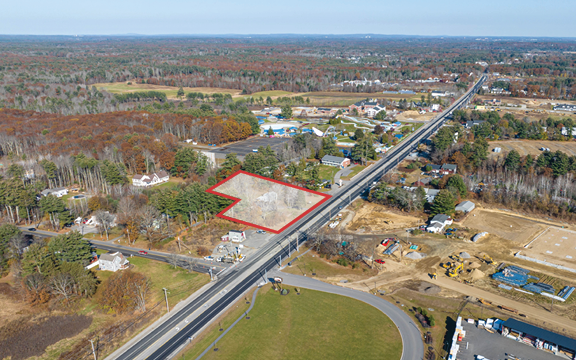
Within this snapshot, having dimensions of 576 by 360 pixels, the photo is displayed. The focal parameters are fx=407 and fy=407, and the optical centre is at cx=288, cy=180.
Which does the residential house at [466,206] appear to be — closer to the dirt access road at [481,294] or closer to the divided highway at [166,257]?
the dirt access road at [481,294]

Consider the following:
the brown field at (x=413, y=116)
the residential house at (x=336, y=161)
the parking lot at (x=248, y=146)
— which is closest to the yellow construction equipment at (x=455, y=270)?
the residential house at (x=336, y=161)

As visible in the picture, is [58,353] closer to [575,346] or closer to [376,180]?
[575,346]

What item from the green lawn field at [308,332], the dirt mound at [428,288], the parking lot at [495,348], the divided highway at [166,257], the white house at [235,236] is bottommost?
the green lawn field at [308,332]

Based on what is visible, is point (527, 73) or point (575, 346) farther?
point (527, 73)

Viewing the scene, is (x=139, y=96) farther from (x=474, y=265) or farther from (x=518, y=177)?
(x=474, y=265)

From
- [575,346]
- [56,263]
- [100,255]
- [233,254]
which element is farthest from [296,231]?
[575,346]

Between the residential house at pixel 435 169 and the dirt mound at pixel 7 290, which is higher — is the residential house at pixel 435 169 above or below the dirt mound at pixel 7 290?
above

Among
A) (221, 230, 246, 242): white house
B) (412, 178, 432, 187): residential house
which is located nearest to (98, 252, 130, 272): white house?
(221, 230, 246, 242): white house
